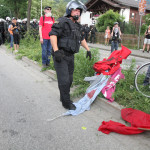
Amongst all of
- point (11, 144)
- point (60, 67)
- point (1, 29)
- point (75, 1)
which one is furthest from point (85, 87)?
point (1, 29)

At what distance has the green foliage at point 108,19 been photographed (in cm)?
2091

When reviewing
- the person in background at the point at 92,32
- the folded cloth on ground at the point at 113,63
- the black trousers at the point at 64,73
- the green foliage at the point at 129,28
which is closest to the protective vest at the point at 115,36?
the folded cloth on ground at the point at 113,63

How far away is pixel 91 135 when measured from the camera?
3010 millimetres

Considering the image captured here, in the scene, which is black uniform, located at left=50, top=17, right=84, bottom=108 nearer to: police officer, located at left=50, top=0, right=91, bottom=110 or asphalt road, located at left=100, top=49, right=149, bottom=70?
police officer, located at left=50, top=0, right=91, bottom=110

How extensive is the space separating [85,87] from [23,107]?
1.49 metres

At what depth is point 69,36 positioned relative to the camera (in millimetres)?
3512

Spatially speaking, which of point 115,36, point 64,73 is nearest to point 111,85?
point 64,73

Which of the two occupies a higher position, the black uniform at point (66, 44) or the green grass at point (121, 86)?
the black uniform at point (66, 44)

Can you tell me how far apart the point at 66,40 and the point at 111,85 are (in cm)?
142

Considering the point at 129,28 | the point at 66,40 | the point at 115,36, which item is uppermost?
the point at 129,28

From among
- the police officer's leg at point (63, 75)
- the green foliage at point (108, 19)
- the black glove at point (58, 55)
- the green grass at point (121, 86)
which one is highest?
the green foliage at point (108, 19)

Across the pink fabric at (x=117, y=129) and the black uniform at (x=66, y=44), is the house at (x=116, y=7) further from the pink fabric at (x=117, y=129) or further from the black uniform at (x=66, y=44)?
the pink fabric at (x=117, y=129)

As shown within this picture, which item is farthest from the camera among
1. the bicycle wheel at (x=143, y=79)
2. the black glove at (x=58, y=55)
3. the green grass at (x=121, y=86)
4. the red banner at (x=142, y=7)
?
the red banner at (x=142, y=7)

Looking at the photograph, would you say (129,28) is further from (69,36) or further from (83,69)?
(69,36)
